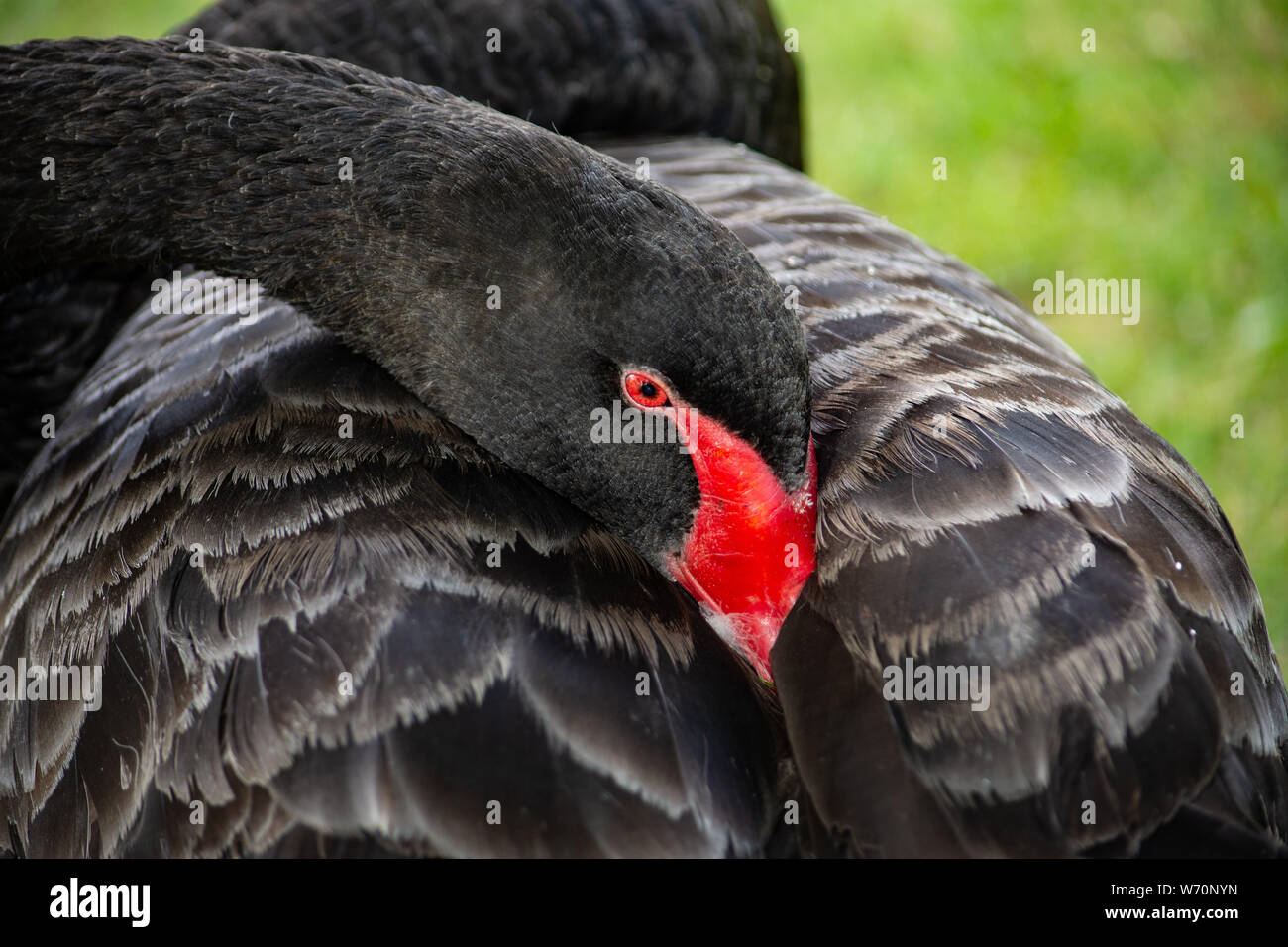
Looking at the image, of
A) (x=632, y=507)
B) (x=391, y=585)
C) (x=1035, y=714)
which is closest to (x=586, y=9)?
(x=632, y=507)

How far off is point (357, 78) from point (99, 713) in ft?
4.40

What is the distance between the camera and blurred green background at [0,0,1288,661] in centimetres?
484

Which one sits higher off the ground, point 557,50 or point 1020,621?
point 557,50

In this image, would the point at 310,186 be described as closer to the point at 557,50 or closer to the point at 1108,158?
the point at 557,50

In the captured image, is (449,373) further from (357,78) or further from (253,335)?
(357,78)

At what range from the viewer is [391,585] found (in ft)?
6.47

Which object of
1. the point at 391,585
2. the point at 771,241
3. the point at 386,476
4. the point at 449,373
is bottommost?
the point at 391,585

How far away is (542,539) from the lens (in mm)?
2148

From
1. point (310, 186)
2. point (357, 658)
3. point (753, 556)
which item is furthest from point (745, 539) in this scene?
point (310, 186)

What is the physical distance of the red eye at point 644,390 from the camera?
86.4 inches

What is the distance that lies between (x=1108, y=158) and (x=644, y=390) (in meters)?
4.33

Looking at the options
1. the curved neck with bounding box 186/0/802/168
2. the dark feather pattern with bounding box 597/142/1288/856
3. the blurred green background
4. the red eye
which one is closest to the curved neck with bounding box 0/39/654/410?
the red eye

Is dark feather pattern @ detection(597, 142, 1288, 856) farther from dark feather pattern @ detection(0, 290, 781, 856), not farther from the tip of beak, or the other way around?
dark feather pattern @ detection(0, 290, 781, 856)

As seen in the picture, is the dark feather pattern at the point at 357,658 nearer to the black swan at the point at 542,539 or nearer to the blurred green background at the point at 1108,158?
the black swan at the point at 542,539
